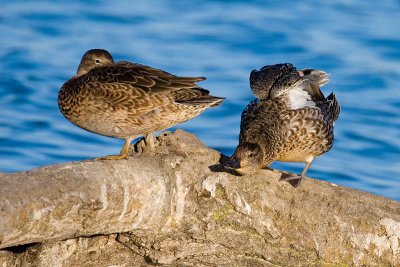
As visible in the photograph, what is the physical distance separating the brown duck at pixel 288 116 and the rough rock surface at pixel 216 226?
1.87 feet

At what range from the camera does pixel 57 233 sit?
647 cm

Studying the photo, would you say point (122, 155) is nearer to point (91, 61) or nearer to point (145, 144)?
point (145, 144)

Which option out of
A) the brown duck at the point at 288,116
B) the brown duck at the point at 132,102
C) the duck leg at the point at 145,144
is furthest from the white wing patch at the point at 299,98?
the duck leg at the point at 145,144

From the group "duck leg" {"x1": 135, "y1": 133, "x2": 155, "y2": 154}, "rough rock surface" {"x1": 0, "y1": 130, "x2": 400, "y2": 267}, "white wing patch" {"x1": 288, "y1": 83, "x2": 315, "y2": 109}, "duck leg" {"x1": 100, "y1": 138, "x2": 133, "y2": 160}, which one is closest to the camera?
"rough rock surface" {"x1": 0, "y1": 130, "x2": 400, "y2": 267}

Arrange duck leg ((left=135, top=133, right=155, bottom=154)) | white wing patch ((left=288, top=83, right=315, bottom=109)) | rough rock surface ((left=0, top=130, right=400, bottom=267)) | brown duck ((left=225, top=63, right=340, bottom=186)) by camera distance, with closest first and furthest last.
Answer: rough rock surface ((left=0, top=130, right=400, bottom=267)) → duck leg ((left=135, top=133, right=155, bottom=154)) → brown duck ((left=225, top=63, right=340, bottom=186)) → white wing patch ((left=288, top=83, right=315, bottom=109))

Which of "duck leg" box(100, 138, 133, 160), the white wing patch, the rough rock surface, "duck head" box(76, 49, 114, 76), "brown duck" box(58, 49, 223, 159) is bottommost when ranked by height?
the rough rock surface

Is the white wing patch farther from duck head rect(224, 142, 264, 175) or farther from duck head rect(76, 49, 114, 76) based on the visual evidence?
duck head rect(76, 49, 114, 76)

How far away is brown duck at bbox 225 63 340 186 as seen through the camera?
26.1 ft

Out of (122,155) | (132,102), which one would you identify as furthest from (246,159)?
(132,102)

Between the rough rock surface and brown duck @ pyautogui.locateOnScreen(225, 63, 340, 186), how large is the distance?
1.87 feet

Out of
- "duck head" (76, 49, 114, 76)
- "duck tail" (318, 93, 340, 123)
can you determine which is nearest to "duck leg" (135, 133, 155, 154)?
"duck head" (76, 49, 114, 76)

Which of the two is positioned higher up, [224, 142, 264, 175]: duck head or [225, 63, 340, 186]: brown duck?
[225, 63, 340, 186]: brown duck

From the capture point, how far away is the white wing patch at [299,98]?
834 cm

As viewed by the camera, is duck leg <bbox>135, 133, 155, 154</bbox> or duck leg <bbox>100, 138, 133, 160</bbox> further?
duck leg <bbox>135, 133, 155, 154</bbox>
